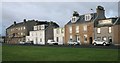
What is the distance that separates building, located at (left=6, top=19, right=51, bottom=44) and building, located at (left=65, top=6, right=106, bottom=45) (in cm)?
4323

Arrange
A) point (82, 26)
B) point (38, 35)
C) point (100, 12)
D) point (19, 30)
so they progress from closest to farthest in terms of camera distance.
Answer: point (100, 12), point (82, 26), point (38, 35), point (19, 30)

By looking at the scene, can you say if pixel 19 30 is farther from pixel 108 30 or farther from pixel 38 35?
pixel 108 30

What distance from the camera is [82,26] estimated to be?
87.8 meters

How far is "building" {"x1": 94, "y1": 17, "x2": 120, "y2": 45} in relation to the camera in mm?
74562

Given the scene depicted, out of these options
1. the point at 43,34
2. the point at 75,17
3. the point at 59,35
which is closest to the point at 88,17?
the point at 75,17

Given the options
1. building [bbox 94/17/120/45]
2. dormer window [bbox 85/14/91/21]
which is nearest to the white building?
dormer window [bbox 85/14/91/21]

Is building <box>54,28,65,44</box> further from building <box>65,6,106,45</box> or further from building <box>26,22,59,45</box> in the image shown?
building <box>26,22,59,45</box>

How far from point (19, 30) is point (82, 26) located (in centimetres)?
6108

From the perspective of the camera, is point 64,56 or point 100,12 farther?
point 100,12

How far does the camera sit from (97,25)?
82.1 m

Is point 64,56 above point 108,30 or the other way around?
the other way around

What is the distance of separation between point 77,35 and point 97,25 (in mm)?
9853

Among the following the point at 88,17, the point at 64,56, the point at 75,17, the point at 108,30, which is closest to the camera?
the point at 64,56

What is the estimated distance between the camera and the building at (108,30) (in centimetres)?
7456
